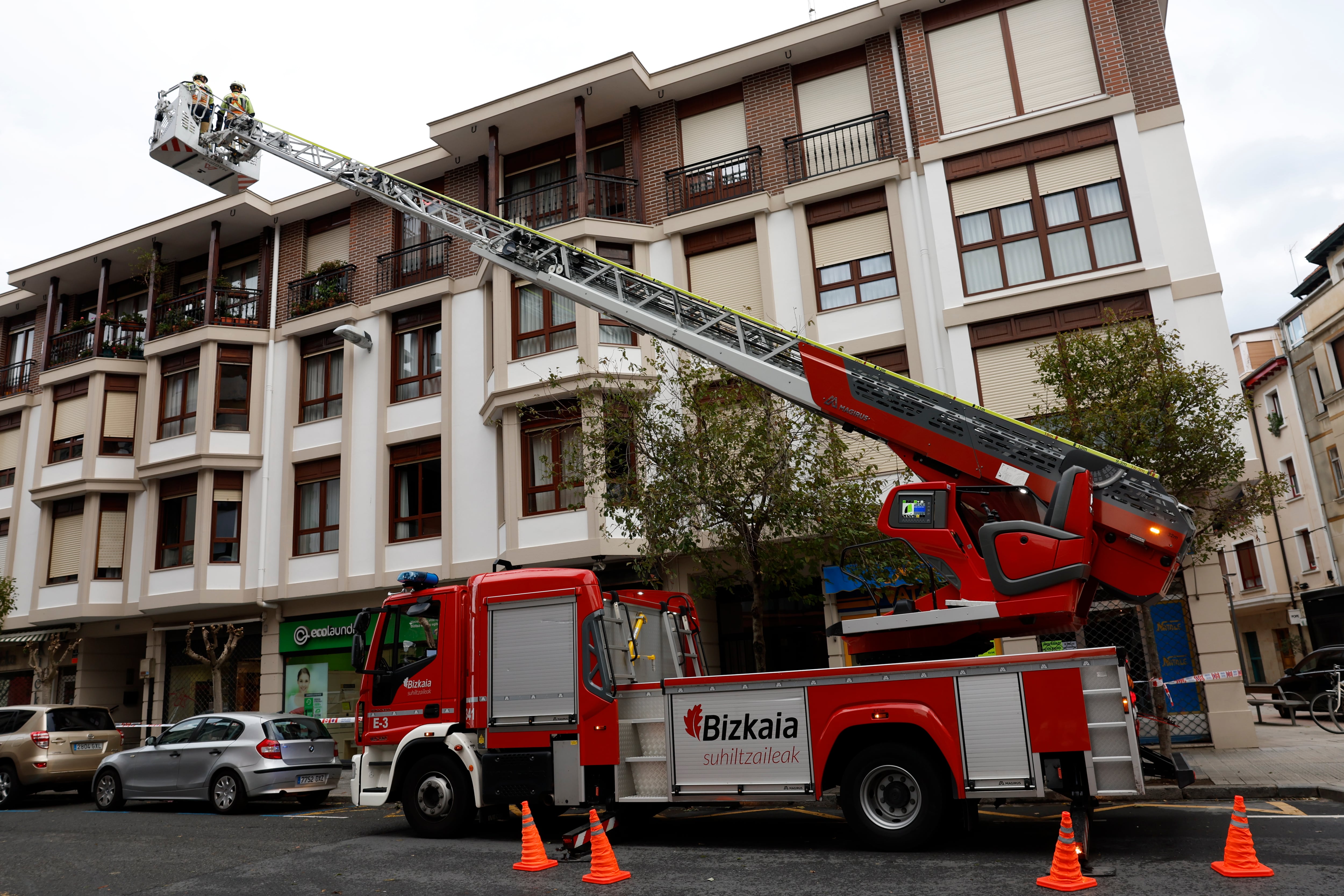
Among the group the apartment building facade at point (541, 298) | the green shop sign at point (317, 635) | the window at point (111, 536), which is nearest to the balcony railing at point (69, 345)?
the apartment building facade at point (541, 298)

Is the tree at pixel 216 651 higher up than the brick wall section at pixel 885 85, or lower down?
lower down

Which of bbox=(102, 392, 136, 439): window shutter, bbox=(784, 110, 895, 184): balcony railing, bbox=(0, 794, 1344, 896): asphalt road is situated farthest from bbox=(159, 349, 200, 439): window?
bbox=(784, 110, 895, 184): balcony railing

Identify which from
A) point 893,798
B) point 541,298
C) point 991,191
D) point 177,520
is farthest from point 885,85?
point 177,520

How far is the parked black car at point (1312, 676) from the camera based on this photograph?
18922 mm

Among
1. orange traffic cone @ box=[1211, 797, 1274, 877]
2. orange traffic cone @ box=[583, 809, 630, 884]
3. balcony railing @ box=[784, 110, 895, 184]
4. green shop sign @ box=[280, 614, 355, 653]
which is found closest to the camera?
orange traffic cone @ box=[1211, 797, 1274, 877]

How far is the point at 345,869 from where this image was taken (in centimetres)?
816

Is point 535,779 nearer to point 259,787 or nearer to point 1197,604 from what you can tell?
point 259,787

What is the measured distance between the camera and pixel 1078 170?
54.8ft

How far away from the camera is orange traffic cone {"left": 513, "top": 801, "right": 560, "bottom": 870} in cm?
778

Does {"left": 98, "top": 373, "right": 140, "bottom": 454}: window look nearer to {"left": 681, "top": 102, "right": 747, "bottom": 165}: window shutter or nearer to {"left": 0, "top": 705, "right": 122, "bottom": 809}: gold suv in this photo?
{"left": 0, "top": 705, "right": 122, "bottom": 809}: gold suv

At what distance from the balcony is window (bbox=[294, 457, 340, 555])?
23.4ft

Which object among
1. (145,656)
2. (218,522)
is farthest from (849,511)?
(145,656)

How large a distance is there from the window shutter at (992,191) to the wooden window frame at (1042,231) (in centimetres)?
7

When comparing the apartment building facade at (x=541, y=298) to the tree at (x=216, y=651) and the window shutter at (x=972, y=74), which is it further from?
the tree at (x=216, y=651)
